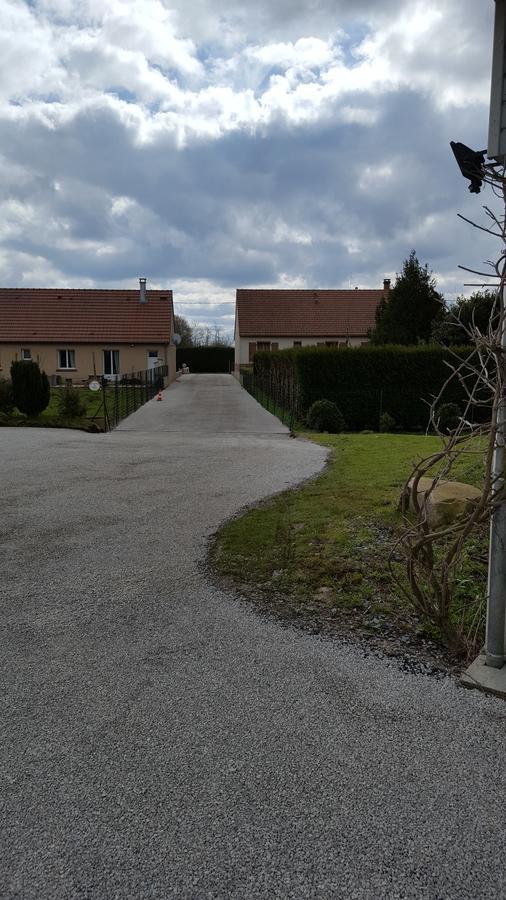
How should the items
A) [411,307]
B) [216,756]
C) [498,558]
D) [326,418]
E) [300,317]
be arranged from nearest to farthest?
[216,756]
[498,558]
[326,418]
[411,307]
[300,317]

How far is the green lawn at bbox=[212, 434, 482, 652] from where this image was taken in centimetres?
422

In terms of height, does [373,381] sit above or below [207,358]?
below

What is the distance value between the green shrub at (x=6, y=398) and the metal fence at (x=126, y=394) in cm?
227

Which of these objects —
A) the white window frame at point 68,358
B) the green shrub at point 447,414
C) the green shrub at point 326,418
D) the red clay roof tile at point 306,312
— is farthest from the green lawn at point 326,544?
the red clay roof tile at point 306,312

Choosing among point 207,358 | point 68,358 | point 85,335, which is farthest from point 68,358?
point 207,358

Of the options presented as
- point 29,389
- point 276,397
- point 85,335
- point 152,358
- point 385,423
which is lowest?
point 385,423

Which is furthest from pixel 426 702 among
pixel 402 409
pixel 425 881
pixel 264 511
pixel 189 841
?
pixel 402 409

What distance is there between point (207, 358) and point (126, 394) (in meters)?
39.6

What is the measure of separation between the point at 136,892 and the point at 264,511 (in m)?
4.79

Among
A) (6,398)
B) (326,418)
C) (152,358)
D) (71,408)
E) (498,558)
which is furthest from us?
(152,358)

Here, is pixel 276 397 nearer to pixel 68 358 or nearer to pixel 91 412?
pixel 91 412

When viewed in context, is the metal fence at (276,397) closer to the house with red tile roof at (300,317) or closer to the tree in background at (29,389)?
the tree in background at (29,389)

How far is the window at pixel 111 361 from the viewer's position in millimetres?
34812

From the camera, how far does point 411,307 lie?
26219mm
